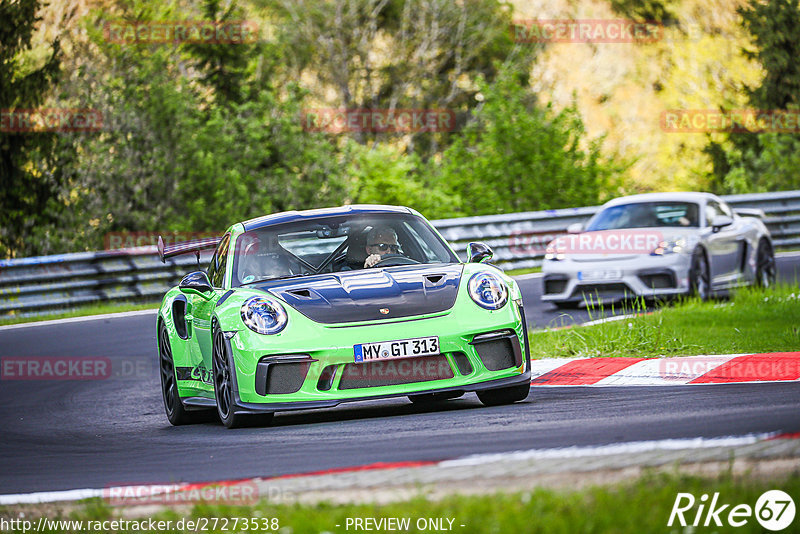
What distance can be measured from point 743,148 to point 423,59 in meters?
13.7

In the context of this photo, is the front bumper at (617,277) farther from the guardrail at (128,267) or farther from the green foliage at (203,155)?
the green foliage at (203,155)

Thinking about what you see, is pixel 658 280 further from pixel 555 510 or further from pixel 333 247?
pixel 555 510

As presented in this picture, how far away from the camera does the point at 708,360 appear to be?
912cm

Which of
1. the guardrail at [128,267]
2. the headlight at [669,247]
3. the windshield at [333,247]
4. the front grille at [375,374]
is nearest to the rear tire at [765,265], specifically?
the headlight at [669,247]

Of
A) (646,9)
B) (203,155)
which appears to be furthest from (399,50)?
(203,155)

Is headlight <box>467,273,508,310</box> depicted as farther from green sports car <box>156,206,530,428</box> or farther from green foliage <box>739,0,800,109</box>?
green foliage <box>739,0,800,109</box>

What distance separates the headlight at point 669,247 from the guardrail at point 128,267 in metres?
5.45

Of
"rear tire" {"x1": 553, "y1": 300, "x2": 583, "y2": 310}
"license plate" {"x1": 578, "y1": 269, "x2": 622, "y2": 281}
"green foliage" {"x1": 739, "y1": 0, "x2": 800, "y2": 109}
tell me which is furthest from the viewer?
"green foliage" {"x1": 739, "y1": 0, "x2": 800, "y2": 109}

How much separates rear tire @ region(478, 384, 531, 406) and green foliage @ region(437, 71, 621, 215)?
19.2 meters

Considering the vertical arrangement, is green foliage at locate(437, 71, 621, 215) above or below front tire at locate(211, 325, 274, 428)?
below

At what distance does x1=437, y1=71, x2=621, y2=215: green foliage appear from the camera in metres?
27.2

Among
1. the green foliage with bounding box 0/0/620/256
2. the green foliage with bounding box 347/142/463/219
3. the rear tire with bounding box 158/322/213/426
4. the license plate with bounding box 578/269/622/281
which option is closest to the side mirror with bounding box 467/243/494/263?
the rear tire with bounding box 158/322/213/426

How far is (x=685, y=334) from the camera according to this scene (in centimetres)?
1055

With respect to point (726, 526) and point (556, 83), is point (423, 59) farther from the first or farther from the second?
Answer: point (726, 526)
